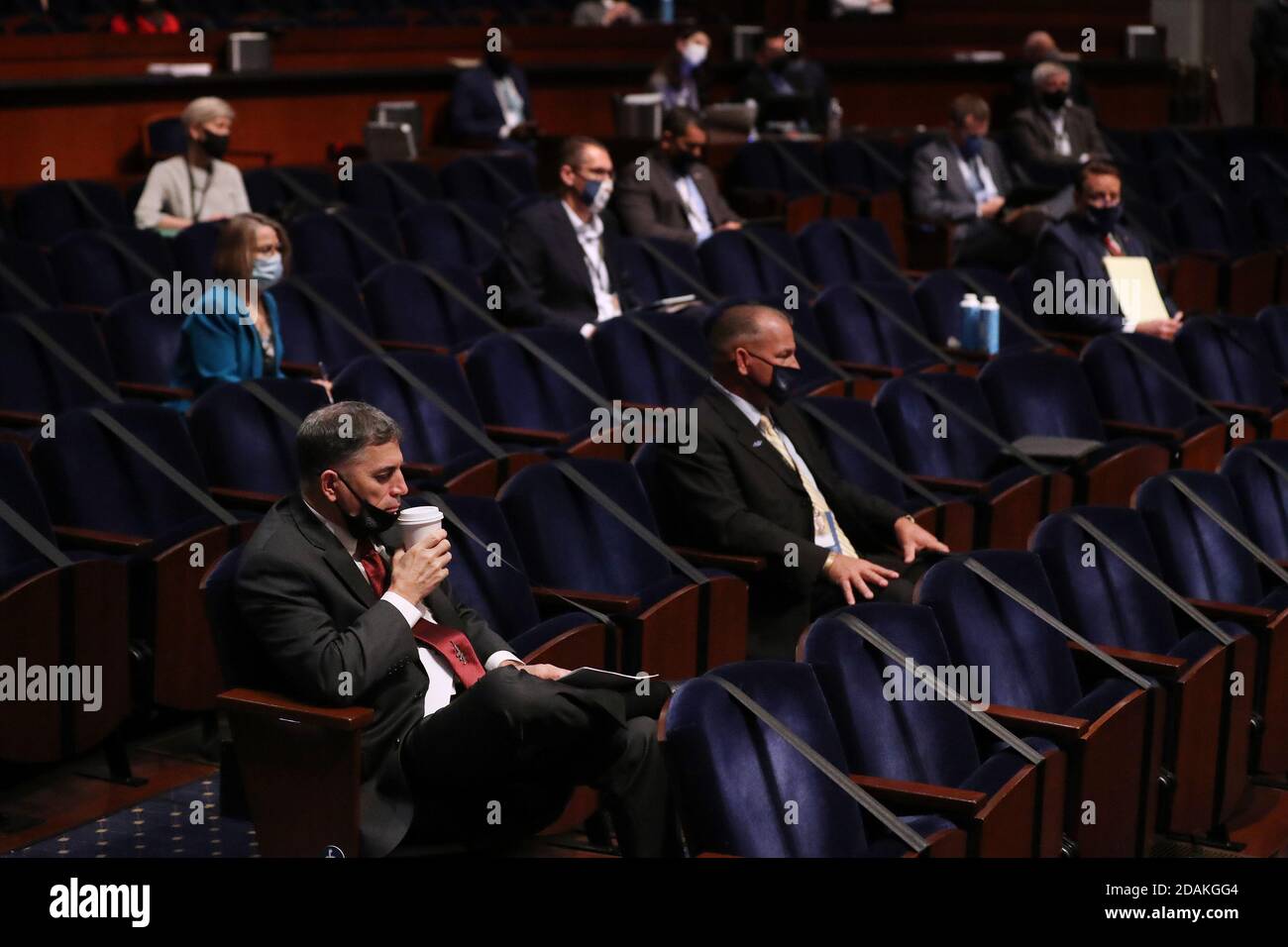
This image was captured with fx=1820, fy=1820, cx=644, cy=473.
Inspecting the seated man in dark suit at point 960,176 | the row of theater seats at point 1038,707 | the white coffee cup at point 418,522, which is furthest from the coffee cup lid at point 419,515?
the seated man in dark suit at point 960,176

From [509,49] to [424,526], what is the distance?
3.41 m

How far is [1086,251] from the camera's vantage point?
9.96 ft

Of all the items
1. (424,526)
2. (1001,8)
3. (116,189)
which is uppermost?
(1001,8)

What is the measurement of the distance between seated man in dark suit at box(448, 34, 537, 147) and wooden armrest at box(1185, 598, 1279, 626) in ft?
8.46

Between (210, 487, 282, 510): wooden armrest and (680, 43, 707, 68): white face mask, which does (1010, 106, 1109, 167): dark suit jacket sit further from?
(210, 487, 282, 510): wooden armrest

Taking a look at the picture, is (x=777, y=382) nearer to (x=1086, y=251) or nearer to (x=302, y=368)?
(x=302, y=368)

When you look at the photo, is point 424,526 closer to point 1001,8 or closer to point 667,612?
point 667,612

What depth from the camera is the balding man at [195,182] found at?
10.1 feet

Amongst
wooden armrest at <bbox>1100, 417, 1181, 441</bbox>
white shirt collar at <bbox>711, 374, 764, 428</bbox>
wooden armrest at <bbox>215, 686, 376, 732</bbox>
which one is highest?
white shirt collar at <bbox>711, 374, 764, 428</bbox>

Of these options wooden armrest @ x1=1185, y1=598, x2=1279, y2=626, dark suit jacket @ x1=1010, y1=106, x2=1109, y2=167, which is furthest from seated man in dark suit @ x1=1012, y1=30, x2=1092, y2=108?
wooden armrest @ x1=1185, y1=598, x2=1279, y2=626

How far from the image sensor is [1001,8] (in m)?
5.64

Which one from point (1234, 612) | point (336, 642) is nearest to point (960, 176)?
point (1234, 612)

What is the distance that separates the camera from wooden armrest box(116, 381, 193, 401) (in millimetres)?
2291
